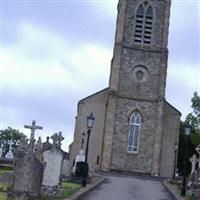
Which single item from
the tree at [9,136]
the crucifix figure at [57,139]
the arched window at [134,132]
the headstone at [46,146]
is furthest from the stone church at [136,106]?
the tree at [9,136]

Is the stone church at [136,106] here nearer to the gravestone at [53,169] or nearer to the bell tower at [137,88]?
the bell tower at [137,88]

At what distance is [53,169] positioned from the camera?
20000 millimetres

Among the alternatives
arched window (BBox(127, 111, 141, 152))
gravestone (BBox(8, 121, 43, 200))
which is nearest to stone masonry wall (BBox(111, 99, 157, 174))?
arched window (BBox(127, 111, 141, 152))

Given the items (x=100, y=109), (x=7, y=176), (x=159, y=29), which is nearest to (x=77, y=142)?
(x=100, y=109)

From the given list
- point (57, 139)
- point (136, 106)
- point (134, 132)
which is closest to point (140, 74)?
point (136, 106)

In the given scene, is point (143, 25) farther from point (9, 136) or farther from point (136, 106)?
point (9, 136)

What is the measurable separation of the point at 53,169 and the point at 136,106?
2864cm

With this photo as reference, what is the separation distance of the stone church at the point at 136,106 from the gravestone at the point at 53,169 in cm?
2655

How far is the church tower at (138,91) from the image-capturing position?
155 ft

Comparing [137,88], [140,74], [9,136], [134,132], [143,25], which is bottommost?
[9,136]

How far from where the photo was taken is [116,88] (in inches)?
1893

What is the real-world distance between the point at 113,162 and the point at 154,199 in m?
24.3

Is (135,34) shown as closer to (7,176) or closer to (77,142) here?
(77,142)

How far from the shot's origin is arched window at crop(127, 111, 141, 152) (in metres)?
47.8
